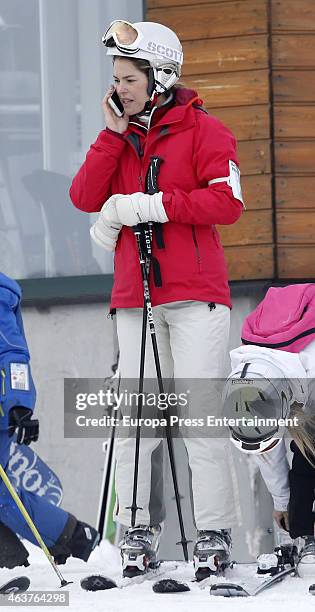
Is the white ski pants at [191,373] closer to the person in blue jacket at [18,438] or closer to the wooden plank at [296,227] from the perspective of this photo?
the person in blue jacket at [18,438]

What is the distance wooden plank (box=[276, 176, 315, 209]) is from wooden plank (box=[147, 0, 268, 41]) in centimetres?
85

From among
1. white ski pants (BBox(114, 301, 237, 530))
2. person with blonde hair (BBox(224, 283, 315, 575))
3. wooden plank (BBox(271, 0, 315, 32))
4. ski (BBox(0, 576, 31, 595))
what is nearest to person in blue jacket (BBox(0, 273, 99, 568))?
ski (BBox(0, 576, 31, 595))

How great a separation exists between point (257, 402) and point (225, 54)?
10.7 ft

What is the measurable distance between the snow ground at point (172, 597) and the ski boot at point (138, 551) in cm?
7

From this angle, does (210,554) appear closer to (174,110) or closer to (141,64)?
(174,110)

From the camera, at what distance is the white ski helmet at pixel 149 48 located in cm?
575

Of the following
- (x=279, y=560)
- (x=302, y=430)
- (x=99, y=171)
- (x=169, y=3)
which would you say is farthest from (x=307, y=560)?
(x=169, y=3)

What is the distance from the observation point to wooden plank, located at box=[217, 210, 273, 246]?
26.0 ft

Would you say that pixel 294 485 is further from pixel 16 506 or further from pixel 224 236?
pixel 224 236

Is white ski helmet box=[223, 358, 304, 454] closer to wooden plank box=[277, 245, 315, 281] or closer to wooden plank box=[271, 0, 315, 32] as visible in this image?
wooden plank box=[277, 245, 315, 281]

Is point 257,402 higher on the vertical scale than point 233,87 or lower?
lower

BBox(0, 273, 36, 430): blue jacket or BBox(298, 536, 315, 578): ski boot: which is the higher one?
BBox(0, 273, 36, 430): blue jacket

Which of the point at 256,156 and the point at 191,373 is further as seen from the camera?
the point at 256,156

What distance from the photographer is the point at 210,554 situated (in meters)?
5.43
